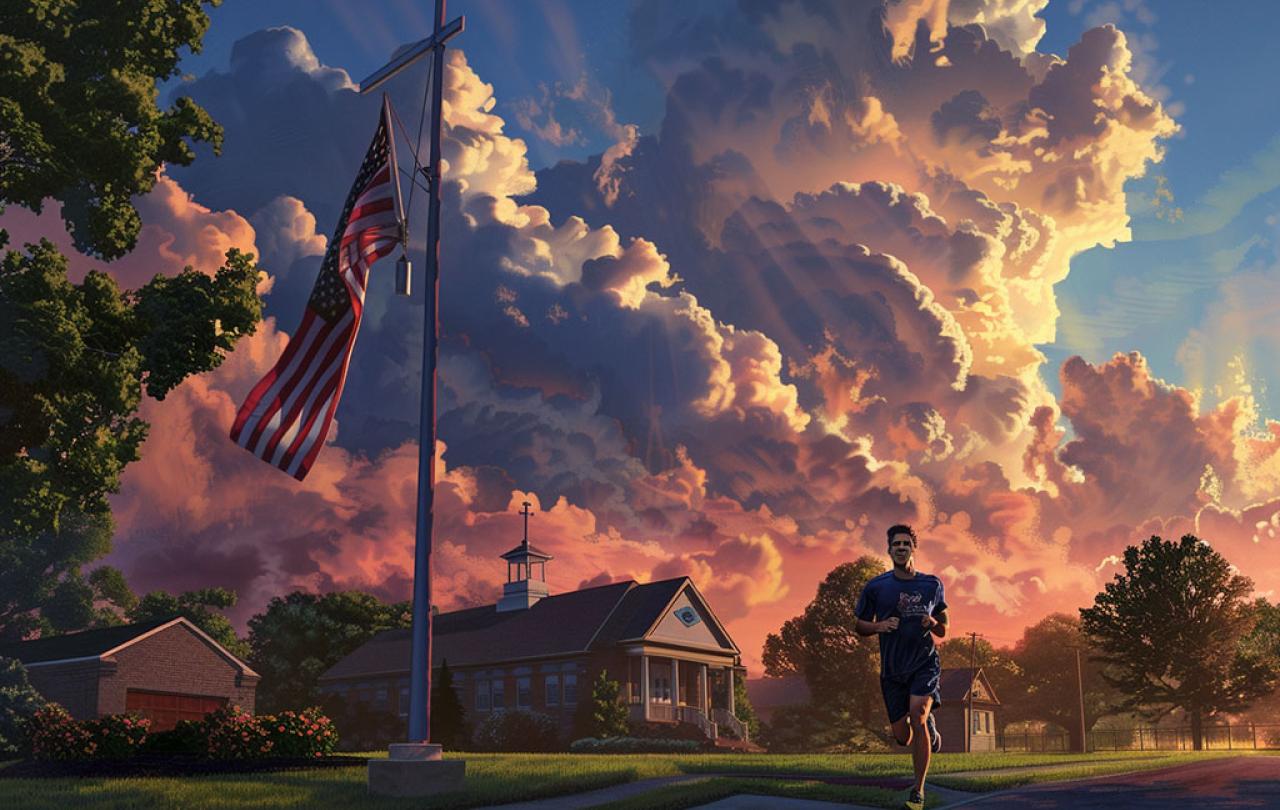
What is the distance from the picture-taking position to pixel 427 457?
53.4ft

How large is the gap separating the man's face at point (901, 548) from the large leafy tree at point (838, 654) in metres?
53.4

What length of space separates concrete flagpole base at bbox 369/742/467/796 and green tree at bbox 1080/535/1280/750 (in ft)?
176

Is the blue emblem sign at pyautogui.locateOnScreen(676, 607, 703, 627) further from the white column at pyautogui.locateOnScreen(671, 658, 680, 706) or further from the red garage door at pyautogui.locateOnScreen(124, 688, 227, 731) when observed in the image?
the red garage door at pyautogui.locateOnScreen(124, 688, 227, 731)

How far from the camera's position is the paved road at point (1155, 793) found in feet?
47.8

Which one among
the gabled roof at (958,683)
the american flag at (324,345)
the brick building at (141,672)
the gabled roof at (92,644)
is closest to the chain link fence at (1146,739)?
the gabled roof at (958,683)

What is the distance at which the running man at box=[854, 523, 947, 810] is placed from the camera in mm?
11562

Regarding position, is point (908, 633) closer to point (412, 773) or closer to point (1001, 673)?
point (412, 773)

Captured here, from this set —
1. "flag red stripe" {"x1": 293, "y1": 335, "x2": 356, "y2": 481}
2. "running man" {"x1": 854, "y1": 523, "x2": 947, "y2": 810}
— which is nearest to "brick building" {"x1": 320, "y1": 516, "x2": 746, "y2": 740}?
"flag red stripe" {"x1": 293, "y1": 335, "x2": 356, "y2": 481}

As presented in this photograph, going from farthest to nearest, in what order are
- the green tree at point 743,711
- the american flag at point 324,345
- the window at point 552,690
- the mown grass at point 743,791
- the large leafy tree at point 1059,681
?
the large leafy tree at point 1059,681 → the green tree at point 743,711 → the window at point 552,690 → the american flag at point 324,345 → the mown grass at point 743,791

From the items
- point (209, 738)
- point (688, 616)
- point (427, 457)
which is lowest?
point (209, 738)

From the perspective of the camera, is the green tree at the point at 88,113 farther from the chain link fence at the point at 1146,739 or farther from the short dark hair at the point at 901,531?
the chain link fence at the point at 1146,739

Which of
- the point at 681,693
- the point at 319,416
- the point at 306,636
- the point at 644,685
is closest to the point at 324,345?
the point at 319,416

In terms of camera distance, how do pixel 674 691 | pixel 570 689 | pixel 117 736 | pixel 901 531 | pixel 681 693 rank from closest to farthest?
pixel 901 531 → pixel 117 736 → pixel 570 689 → pixel 674 691 → pixel 681 693

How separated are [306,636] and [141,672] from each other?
22357mm
